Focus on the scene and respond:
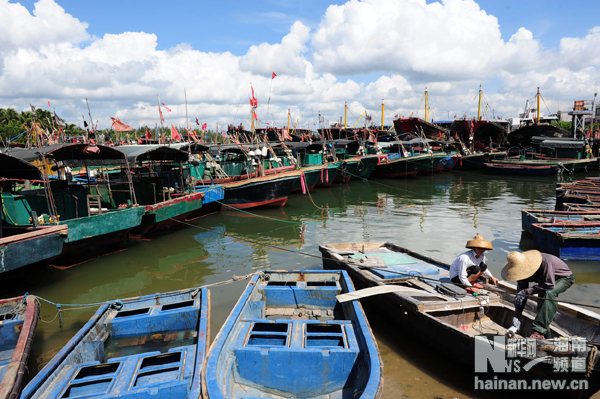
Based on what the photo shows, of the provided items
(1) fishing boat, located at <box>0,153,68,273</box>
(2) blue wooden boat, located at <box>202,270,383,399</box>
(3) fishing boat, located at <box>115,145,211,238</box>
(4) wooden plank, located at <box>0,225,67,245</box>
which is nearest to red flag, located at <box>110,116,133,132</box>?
(3) fishing boat, located at <box>115,145,211,238</box>


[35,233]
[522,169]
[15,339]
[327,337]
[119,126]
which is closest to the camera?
[327,337]

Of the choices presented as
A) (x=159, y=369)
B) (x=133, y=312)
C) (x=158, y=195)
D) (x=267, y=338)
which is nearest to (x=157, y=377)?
(x=159, y=369)

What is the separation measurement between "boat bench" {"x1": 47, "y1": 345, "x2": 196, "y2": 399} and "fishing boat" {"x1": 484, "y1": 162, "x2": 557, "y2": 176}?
1303 inches

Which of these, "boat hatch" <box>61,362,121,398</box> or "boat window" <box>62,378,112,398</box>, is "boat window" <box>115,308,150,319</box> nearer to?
"boat hatch" <box>61,362,121,398</box>

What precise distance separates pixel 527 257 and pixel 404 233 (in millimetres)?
8604

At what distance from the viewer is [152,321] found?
19.1 feet

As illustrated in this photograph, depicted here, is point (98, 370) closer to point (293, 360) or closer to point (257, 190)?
point (293, 360)

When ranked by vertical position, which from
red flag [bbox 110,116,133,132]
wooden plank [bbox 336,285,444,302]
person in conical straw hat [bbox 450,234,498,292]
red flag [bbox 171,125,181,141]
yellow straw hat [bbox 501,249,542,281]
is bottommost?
wooden plank [bbox 336,285,444,302]

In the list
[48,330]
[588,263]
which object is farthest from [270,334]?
[588,263]

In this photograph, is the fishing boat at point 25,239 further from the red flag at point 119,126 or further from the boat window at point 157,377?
the red flag at point 119,126

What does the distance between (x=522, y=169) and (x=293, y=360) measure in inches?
1284

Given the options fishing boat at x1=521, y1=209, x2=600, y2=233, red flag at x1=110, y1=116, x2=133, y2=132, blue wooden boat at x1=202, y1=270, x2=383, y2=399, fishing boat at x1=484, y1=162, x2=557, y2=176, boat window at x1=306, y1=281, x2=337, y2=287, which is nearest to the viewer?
blue wooden boat at x1=202, y1=270, x2=383, y2=399

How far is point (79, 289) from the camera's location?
30.1 feet

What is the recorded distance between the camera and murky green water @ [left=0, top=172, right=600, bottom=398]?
19.6 ft
